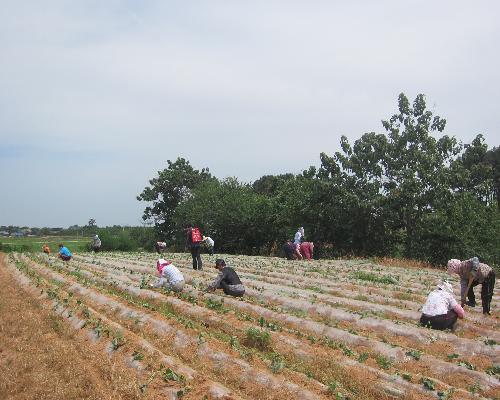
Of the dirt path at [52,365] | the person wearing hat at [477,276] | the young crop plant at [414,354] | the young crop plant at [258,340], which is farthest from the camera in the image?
the person wearing hat at [477,276]

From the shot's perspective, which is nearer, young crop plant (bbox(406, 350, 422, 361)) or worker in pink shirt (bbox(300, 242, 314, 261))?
young crop plant (bbox(406, 350, 422, 361))

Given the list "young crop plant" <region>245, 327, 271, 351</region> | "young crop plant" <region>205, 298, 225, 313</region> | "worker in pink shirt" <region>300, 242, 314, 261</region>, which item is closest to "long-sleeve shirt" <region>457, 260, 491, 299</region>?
"young crop plant" <region>245, 327, 271, 351</region>

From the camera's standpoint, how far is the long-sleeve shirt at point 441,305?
32.9ft

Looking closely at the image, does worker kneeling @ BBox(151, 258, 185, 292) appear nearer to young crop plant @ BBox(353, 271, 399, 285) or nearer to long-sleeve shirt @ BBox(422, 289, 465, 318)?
long-sleeve shirt @ BBox(422, 289, 465, 318)

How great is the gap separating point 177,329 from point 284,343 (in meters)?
2.20

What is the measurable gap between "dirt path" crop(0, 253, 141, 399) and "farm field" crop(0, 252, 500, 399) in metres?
0.03

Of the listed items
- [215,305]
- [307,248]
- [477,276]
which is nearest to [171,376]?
[215,305]

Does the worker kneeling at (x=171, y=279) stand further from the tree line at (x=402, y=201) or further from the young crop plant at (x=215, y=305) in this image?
the tree line at (x=402, y=201)

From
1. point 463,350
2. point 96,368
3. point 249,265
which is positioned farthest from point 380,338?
point 249,265

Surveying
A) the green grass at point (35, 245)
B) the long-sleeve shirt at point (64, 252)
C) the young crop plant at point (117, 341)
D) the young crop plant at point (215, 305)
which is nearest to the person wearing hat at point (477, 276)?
the young crop plant at point (215, 305)

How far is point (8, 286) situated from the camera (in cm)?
1811

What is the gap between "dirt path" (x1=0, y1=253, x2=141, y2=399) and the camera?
7.34 metres

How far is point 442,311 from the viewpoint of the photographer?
32.9ft

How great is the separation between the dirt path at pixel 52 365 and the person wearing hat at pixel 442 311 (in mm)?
5999
